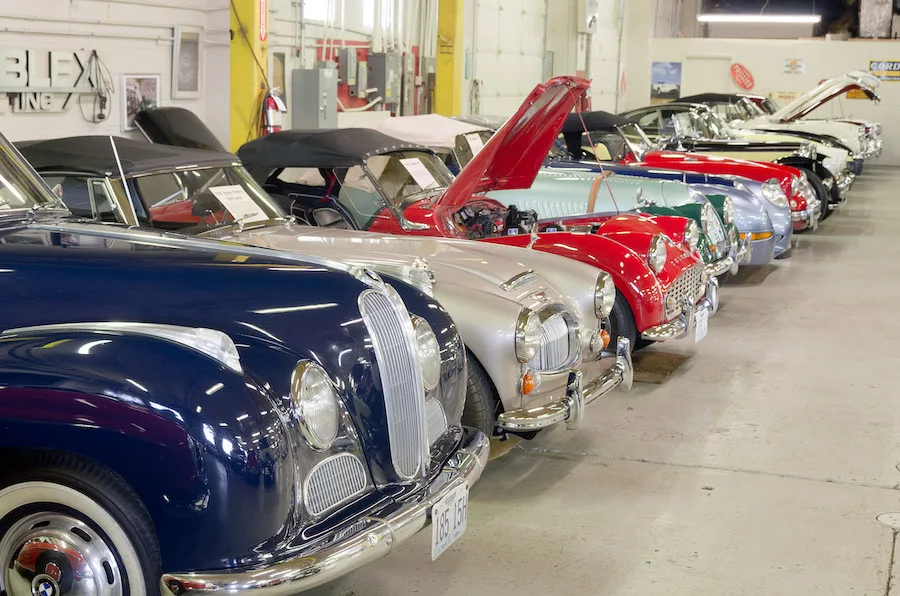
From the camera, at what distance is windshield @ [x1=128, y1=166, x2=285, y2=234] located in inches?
197

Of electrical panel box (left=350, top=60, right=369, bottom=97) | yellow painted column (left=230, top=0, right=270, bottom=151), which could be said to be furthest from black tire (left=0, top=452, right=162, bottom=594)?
electrical panel box (left=350, top=60, right=369, bottom=97)

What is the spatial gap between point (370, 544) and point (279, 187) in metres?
4.17

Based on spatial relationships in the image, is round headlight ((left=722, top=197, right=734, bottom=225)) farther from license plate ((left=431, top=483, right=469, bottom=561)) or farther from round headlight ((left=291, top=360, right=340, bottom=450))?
round headlight ((left=291, top=360, right=340, bottom=450))

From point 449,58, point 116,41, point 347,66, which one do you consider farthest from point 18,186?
point 449,58

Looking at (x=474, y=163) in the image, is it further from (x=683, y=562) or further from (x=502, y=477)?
(x=683, y=562)

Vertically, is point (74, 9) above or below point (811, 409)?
above

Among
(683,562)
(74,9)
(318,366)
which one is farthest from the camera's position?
(74,9)

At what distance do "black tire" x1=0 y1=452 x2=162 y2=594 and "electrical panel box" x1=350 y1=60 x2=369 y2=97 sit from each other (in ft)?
33.1

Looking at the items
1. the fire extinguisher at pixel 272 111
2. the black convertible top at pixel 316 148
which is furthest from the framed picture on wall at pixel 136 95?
the black convertible top at pixel 316 148

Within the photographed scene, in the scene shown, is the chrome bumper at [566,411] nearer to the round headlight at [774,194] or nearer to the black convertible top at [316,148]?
the black convertible top at [316,148]

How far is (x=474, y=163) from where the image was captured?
20.6ft

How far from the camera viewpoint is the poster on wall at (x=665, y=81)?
955 inches

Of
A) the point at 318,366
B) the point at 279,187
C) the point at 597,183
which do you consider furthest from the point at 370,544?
the point at 597,183

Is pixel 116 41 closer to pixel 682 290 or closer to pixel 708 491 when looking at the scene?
pixel 682 290
